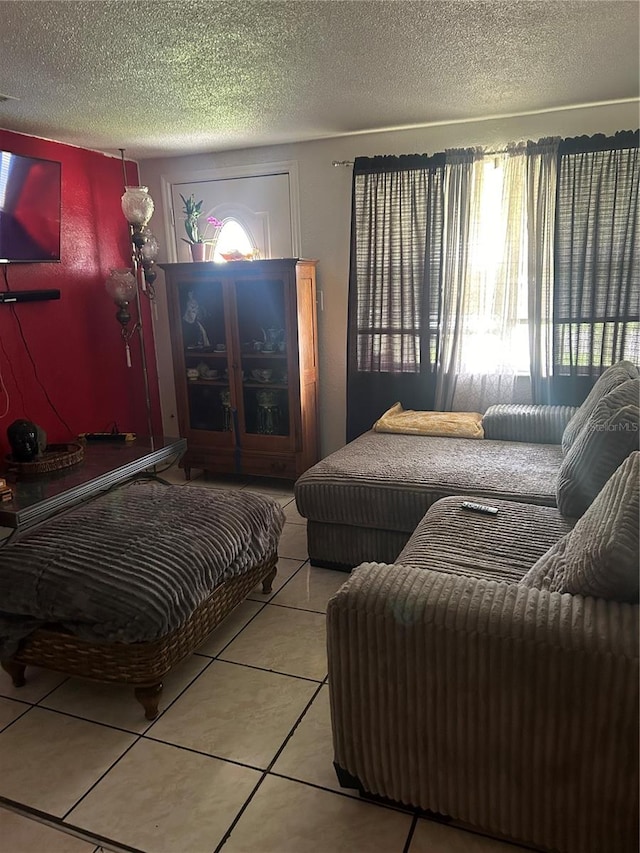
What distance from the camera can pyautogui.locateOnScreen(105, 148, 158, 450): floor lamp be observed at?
12.7 ft

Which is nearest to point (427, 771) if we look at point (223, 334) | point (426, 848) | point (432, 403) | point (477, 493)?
point (426, 848)

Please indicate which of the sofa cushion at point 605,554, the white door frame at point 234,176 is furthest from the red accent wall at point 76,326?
the sofa cushion at point 605,554

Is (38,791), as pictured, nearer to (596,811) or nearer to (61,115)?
(596,811)

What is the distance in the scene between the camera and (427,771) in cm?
154

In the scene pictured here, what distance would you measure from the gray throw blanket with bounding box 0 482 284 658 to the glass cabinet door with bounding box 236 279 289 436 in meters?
1.62

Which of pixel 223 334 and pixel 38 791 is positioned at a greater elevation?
pixel 223 334

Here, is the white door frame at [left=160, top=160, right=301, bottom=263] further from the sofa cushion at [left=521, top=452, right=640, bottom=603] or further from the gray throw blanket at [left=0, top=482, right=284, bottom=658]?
the sofa cushion at [left=521, top=452, right=640, bottom=603]

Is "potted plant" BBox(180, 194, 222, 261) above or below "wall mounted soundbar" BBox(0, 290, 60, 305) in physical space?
above

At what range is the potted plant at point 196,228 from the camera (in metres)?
4.23

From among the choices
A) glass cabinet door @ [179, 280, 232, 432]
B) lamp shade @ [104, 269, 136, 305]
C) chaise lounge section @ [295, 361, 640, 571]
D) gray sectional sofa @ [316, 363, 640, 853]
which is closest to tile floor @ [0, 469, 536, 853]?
gray sectional sofa @ [316, 363, 640, 853]

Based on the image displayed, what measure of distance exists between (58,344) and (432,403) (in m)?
Result: 2.39

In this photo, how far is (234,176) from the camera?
4297 mm

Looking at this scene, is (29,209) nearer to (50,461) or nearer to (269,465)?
(50,461)

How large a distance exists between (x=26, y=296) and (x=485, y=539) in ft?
9.42
